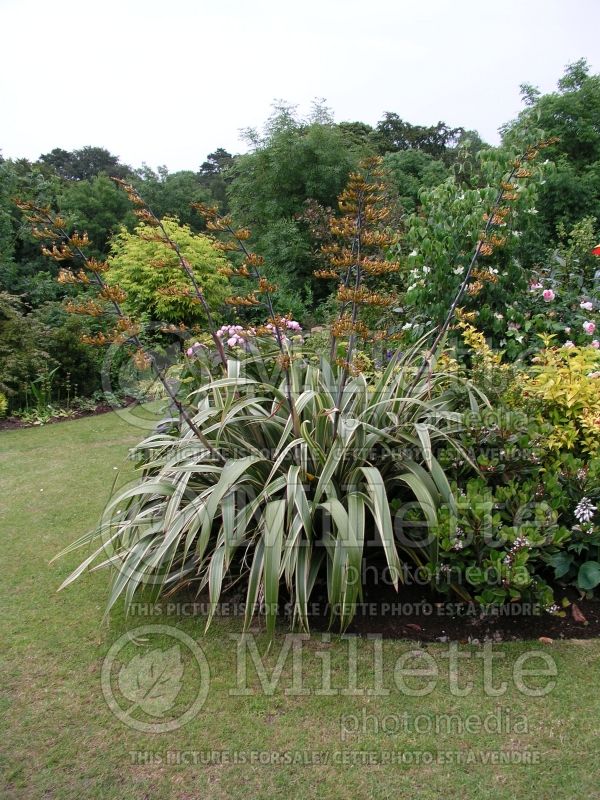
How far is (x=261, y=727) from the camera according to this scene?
1.79 meters

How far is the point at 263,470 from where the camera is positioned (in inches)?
100

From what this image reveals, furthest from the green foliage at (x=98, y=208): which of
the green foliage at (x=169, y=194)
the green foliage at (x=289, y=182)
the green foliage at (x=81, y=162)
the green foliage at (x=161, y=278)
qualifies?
the green foliage at (x=81, y=162)

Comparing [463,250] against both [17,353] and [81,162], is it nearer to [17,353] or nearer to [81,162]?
[17,353]

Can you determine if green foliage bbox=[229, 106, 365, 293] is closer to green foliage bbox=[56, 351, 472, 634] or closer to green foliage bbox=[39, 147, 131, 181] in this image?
green foliage bbox=[56, 351, 472, 634]

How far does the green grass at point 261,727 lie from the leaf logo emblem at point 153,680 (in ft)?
0.15

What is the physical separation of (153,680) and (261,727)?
0.46 m

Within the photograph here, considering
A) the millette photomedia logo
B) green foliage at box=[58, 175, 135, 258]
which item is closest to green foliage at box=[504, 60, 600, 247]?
green foliage at box=[58, 175, 135, 258]

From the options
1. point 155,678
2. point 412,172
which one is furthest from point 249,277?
point 412,172

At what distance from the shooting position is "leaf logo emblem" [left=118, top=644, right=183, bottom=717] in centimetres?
191

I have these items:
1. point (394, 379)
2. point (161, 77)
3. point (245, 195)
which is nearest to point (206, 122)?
point (245, 195)

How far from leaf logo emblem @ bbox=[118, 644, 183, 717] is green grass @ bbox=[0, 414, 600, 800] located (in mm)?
47

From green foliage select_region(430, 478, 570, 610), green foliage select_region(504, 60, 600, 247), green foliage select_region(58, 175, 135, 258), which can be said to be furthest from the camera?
green foliage select_region(58, 175, 135, 258)

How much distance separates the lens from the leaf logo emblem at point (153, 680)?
75.3 inches

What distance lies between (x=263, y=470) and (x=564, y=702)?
141cm
